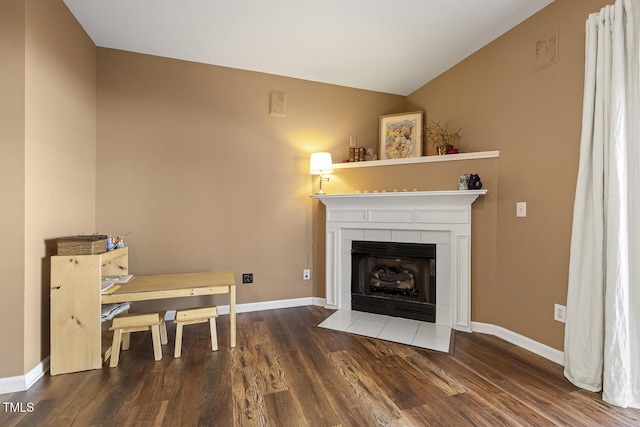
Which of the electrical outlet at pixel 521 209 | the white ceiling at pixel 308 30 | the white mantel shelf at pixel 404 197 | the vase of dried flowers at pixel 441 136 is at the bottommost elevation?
the electrical outlet at pixel 521 209

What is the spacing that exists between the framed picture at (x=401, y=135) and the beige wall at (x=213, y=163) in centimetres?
30

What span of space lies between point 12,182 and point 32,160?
0.18 m

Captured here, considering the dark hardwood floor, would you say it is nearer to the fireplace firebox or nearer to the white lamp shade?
the fireplace firebox

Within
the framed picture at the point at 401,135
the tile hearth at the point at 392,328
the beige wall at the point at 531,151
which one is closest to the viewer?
the beige wall at the point at 531,151

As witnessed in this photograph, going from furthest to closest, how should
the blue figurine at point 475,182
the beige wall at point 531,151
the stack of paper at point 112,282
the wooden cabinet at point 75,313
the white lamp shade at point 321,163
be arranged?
the white lamp shade at point 321,163 → the blue figurine at point 475,182 → the stack of paper at point 112,282 → the beige wall at point 531,151 → the wooden cabinet at point 75,313

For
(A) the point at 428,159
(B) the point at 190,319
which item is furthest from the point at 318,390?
(A) the point at 428,159

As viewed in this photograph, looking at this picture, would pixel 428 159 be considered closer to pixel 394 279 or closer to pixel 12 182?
pixel 394 279

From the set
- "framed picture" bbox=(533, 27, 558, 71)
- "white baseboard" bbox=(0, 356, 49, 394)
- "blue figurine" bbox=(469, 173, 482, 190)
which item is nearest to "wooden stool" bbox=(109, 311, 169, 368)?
"white baseboard" bbox=(0, 356, 49, 394)

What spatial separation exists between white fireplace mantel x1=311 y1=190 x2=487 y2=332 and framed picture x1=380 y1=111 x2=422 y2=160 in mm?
740

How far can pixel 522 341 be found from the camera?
2389 millimetres

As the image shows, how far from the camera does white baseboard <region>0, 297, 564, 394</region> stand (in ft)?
5.91

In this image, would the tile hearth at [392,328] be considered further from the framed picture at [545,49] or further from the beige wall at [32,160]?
the framed picture at [545,49]

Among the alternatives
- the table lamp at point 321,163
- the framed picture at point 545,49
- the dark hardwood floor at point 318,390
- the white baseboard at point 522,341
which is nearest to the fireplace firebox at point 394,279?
the white baseboard at point 522,341

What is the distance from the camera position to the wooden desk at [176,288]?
215 centimetres
